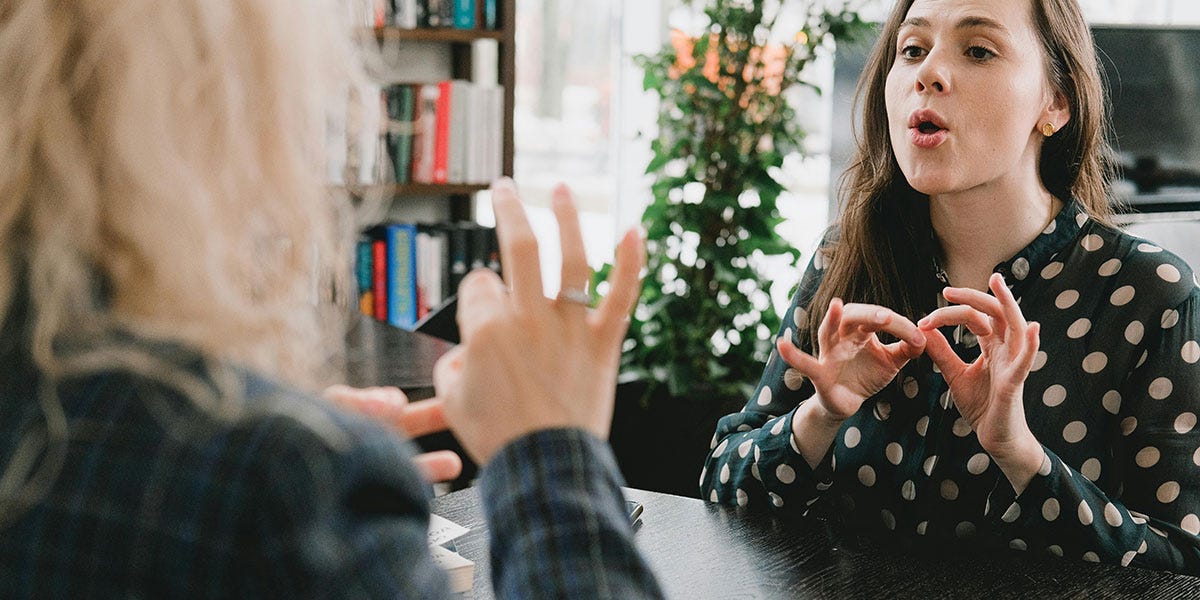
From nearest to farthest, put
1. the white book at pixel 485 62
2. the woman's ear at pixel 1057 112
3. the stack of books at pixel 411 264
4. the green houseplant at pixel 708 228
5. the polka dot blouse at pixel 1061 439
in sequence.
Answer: the polka dot blouse at pixel 1061 439
the woman's ear at pixel 1057 112
the green houseplant at pixel 708 228
the stack of books at pixel 411 264
the white book at pixel 485 62

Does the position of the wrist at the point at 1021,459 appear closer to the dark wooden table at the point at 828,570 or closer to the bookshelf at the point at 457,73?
the dark wooden table at the point at 828,570

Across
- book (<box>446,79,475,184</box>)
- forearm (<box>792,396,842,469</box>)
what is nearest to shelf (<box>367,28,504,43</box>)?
book (<box>446,79,475,184</box>)

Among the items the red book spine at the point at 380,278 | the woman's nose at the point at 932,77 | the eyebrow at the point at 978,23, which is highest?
the eyebrow at the point at 978,23

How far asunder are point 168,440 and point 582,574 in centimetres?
24

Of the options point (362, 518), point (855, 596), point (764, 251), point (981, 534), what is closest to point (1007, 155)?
point (981, 534)

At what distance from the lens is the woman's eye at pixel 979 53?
1.67m

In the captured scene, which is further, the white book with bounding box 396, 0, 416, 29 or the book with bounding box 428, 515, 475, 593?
the white book with bounding box 396, 0, 416, 29

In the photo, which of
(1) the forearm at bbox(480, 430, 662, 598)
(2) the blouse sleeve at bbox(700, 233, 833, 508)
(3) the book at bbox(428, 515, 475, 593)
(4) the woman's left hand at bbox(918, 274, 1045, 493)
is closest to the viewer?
(1) the forearm at bbox(480, 430, 662, 598)

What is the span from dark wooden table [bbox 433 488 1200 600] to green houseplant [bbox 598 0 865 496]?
78.0 inches

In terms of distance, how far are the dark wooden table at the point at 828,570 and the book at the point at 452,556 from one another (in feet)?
0.06

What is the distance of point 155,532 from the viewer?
0.49 meters

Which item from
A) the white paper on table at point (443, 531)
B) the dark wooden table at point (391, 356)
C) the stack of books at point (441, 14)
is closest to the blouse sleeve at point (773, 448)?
the white paper on table at point (443, 531)

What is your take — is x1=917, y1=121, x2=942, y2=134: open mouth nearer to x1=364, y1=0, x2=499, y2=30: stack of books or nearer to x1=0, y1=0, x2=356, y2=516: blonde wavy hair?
x1=0, y1=0, x2=356, y2=516: blonde wavy hair

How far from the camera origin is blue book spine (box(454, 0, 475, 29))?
353 centimetres
